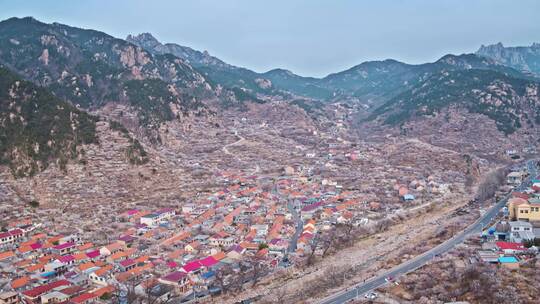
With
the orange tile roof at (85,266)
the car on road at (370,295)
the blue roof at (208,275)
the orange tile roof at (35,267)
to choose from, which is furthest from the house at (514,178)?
the orange tile roof at (35,267)

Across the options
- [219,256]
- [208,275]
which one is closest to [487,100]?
[219,256]

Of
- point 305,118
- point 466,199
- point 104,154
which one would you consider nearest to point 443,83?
point 305,118

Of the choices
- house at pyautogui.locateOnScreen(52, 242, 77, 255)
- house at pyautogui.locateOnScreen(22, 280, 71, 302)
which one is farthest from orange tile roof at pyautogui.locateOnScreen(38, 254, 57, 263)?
house at pyautogui.locateOnScreen(22, 280, 71, 302)

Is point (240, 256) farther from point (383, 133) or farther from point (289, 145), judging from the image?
point (383, 133)

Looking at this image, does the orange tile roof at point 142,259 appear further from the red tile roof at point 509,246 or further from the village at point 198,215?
the red tile roof at point 509,246

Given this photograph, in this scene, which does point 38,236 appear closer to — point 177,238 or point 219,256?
point 177,238

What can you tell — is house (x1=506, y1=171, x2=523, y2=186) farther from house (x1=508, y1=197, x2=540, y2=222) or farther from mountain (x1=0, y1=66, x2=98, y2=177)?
mountain (x1=0, y1=66, x2=98, y2=177)
